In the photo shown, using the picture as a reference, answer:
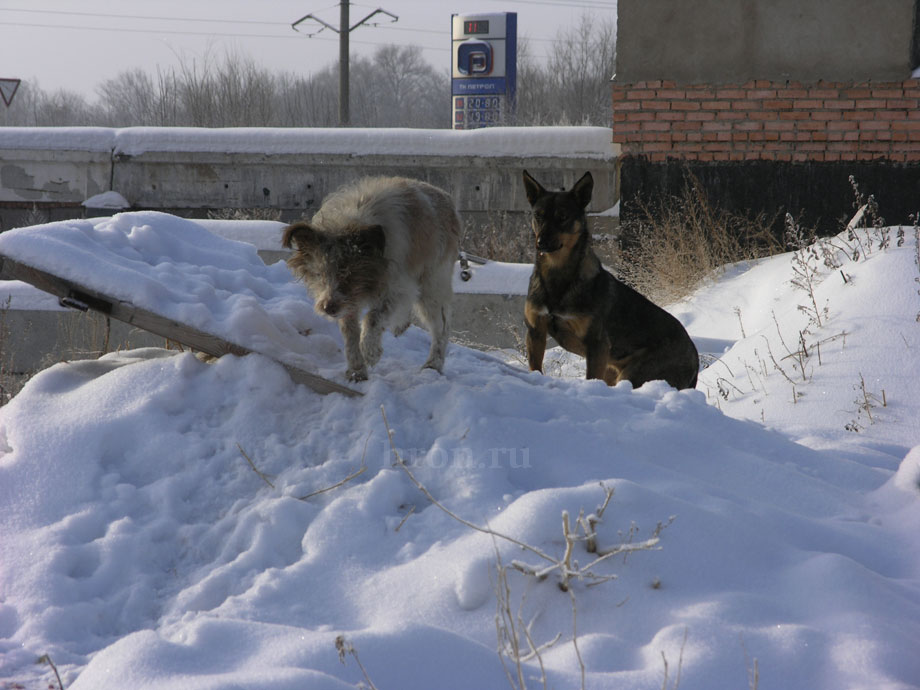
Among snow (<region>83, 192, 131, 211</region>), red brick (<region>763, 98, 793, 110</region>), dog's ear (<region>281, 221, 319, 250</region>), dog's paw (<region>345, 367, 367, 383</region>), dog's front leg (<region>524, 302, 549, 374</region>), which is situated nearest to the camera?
dog's ear (<region>281, 221, 319, 250</region>)

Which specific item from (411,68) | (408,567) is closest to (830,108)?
(408,567)

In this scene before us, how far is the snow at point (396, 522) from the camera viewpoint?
2404 mm

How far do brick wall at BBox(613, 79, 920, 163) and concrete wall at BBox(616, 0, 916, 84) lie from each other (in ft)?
0.55

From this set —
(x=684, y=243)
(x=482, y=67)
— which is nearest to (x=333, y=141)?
(x=684, y=243)

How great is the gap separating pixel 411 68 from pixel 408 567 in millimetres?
90101

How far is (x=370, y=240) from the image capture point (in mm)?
4039

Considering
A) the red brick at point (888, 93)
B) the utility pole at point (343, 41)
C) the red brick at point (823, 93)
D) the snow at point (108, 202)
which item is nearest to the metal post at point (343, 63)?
the utility pole at point (343, 41)

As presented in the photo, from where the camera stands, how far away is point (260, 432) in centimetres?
373

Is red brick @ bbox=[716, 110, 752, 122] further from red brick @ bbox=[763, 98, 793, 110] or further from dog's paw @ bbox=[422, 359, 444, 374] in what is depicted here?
dog's paw @ bbox=[422, 359, 444, 374]

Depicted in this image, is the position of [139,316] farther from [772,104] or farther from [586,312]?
[772,104]

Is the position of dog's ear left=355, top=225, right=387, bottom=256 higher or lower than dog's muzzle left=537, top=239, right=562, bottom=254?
higher

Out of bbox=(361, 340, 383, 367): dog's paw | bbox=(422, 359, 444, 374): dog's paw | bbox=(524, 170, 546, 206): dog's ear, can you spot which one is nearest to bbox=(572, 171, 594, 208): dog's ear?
bbox=(524, 170, 546, 206): dog's ear

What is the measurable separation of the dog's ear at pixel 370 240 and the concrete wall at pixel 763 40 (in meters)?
8.69

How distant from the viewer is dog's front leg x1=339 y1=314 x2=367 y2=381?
4.25 metres
